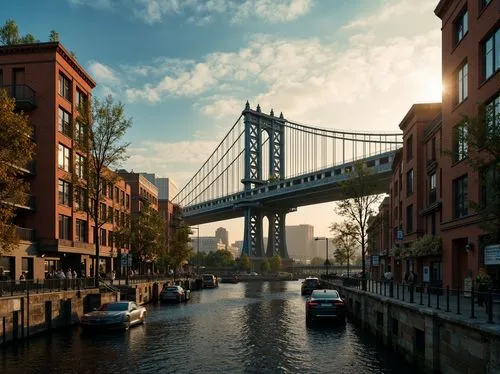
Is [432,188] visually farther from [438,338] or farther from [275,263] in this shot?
[275,263]

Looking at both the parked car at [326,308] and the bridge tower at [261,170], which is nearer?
the parked car at [326,308]

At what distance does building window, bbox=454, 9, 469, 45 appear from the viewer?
30455 mm

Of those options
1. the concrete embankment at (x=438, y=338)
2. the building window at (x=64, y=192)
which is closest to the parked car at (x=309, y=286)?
the building window at (x=64, y=192)

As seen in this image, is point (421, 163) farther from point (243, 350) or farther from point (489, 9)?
point (243, 350)

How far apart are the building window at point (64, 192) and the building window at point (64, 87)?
7.78 metres

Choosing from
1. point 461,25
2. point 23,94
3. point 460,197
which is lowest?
point 460,197

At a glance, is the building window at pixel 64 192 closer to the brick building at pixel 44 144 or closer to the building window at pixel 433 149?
the brick building at pixel 44 144

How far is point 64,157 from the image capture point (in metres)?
48.2

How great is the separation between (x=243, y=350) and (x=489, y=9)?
19.3 metres

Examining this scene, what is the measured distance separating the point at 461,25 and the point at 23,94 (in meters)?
33.8

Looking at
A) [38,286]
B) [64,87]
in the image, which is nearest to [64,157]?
[64,87]

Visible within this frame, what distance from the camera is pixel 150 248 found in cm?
6275

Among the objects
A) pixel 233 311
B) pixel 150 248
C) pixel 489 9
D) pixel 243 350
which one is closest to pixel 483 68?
pixel 489 9

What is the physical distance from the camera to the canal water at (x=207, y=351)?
61.7ft
